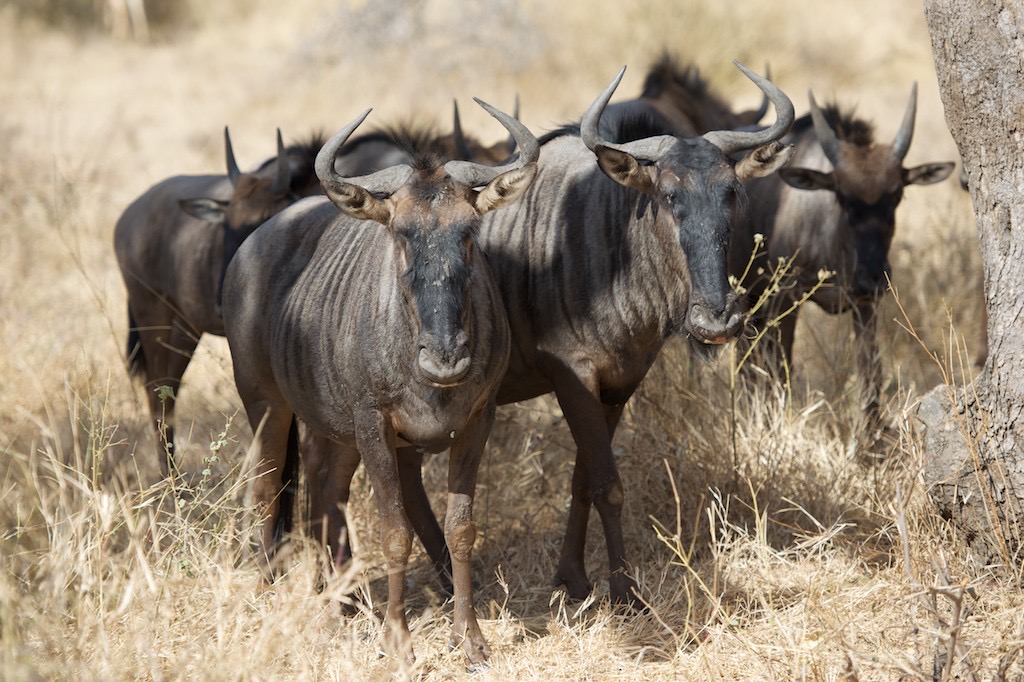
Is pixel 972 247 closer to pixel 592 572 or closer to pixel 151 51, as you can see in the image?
pixel 592 572

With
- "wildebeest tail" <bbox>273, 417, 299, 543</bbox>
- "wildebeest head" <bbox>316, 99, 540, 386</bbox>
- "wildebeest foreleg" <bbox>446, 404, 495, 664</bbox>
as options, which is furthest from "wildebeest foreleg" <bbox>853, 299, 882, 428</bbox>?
"wildebeest tail" <bbox>273, 417, 299, 543</bbox>

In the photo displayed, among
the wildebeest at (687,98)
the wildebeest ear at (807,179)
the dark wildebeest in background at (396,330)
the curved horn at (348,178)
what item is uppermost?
the wildebeest at (687,98)

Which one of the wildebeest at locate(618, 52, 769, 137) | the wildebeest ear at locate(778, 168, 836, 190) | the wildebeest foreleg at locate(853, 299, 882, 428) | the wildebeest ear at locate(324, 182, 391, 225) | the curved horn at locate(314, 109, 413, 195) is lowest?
the wildebeest foreleg at locate(853, 299, 882, 428)

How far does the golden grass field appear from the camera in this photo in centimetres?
348

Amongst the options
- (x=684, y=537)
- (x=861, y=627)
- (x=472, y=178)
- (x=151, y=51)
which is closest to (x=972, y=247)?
(x=684, y=537)

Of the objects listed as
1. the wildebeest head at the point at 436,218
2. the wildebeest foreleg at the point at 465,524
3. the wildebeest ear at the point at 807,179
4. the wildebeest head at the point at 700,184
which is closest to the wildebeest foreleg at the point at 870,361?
the wildebeest ear at the point at 807,179

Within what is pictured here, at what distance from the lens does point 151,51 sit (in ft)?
74.9

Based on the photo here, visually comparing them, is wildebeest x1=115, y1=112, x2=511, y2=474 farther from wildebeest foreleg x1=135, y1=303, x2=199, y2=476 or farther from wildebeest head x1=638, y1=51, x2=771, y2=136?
wildebeest head x1=638, y1=51, x2=771, y2=136

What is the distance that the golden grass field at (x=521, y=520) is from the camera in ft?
11.4

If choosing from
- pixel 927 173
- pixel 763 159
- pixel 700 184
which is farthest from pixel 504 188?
pixel 927 173

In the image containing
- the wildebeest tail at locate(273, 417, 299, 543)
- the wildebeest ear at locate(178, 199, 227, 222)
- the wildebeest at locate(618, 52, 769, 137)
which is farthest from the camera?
the wildebeest at locate(618, 52, 769, 137)

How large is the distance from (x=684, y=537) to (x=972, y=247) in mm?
4555

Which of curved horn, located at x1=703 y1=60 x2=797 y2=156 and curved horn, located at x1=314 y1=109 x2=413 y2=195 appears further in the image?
curved horn, located at x1=703 y1=60 x2=797 y2=156

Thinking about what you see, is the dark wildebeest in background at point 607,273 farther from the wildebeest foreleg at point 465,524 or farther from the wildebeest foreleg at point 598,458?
the wildebeest foreleg at point 465,524
